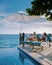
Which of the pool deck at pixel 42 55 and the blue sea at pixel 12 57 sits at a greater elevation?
the pool deck at pixel 42 55

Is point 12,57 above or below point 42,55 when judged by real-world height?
below

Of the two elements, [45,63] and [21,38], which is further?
[21,38]

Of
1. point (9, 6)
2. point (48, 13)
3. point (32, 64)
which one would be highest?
point (9, 6)

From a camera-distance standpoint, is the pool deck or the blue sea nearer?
the pool deck

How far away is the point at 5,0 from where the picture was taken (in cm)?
3238

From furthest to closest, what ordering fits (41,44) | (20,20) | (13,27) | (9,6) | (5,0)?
(13,27) → (9,6) → (5,0) → (20,20) → (41,44)

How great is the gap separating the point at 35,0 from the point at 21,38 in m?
9.75

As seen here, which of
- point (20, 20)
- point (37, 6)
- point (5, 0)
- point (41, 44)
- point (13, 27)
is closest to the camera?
point (37, 6)

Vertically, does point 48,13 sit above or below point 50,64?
above

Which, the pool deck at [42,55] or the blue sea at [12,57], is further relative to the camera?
the blue sea at [12,57]

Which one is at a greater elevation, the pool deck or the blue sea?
the pool deck

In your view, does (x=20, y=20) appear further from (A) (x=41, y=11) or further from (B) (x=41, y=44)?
(A) (x=41, y=11)

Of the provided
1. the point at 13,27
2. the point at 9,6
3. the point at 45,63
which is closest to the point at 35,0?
the point at 45,63

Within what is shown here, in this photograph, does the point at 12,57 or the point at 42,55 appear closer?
the point at 42,55
